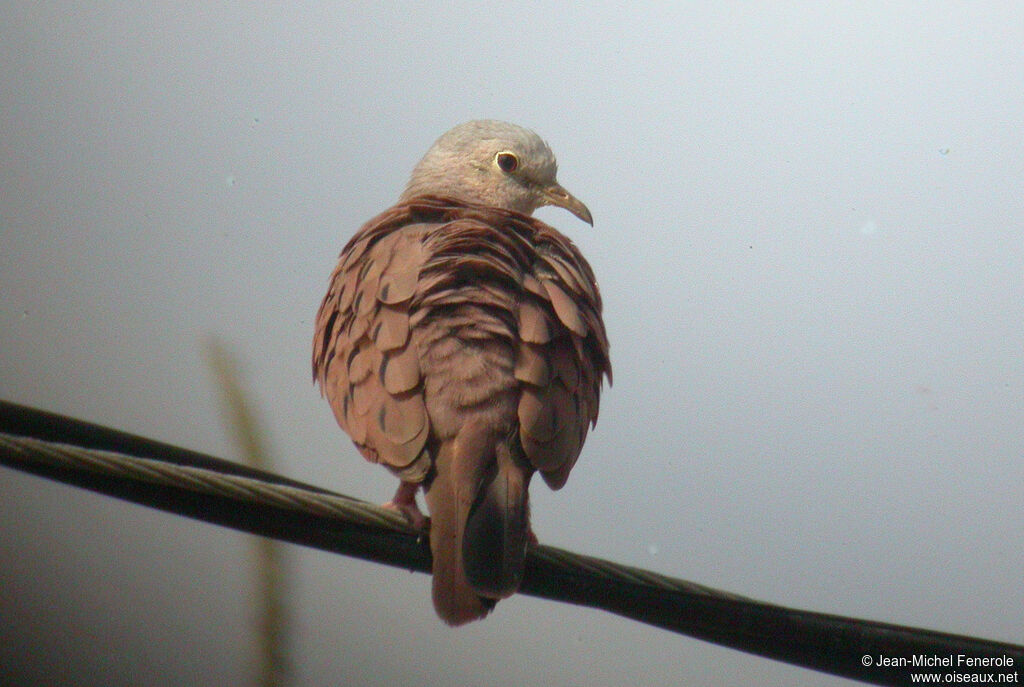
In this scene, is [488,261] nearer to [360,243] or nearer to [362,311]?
[362,311]

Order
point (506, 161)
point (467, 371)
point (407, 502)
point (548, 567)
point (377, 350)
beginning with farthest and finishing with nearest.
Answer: point (506, 161)
point (407, 502)
point (377, 350)
point (467, 371)
point (548, 567)

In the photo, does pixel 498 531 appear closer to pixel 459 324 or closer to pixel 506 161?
pixel 459 324

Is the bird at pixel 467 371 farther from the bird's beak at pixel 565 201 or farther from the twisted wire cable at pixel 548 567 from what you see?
the bird's beak at pixel 565 201

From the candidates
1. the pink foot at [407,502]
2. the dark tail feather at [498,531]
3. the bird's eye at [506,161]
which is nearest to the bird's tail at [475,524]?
the dark tail feather at [498,531]

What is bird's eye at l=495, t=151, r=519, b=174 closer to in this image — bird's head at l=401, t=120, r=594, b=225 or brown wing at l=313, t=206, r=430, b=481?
bird's head at l=401, t=120, r=594, b=225

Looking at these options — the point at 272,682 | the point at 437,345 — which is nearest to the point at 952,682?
the point at 437,345

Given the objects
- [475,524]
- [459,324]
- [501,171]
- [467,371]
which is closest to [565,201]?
[501,171]
